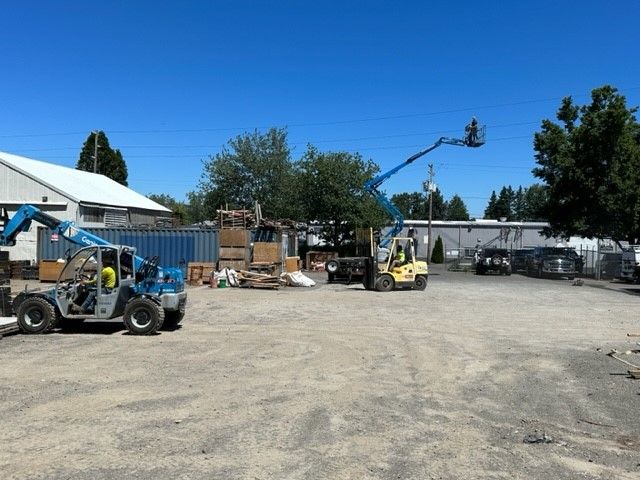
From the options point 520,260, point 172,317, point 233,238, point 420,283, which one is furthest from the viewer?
point 520,260

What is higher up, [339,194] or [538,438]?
[339,194]

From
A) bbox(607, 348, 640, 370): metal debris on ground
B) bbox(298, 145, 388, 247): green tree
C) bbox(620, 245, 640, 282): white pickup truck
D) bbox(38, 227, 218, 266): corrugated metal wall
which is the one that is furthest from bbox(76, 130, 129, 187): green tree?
bbox(607, 348, 640, 370): metal debris on ground

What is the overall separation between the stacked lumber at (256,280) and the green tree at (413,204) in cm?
11288

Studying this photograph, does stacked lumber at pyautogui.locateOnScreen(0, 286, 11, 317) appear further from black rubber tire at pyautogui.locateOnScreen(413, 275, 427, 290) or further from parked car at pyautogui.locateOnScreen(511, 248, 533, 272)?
parked car at pyautogui.locateOnScreen(511, 248, 533, 272)

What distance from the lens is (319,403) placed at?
25.3 feet

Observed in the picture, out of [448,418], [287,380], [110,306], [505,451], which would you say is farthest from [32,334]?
[505,451]

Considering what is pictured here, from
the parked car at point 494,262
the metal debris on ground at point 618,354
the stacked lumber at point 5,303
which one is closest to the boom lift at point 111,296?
the stacked lumber at point 5,303

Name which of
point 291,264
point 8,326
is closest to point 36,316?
point 8,326

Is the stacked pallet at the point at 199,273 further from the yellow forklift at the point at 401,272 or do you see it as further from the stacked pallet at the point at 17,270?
the stacked pallet at the point at 17,270

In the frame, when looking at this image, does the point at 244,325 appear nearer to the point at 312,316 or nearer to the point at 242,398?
the point at 312,316

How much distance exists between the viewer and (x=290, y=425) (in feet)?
22.2

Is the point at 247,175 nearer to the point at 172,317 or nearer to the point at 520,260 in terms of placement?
the point at 520,260

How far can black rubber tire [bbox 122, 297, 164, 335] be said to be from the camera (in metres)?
13.0

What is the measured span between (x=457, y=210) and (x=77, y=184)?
117m
